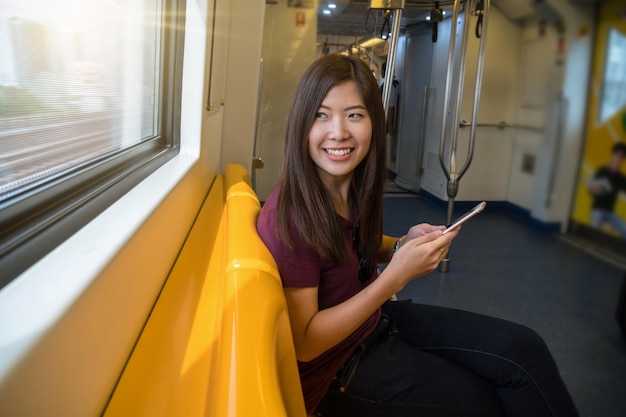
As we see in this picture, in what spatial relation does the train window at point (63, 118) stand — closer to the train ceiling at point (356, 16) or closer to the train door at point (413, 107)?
the train ceiling at point (356, 16)

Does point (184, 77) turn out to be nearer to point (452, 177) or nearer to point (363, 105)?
point (363, 105)

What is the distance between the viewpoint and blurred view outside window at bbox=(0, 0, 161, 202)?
2.12 feet

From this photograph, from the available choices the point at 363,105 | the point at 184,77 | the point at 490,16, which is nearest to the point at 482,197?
the point at 490,16

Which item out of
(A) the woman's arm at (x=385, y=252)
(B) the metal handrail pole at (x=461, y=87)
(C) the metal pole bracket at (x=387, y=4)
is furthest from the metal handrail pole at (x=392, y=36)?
(A) the woman's arm at (x=385, y=252)

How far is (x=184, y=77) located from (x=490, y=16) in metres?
2.38

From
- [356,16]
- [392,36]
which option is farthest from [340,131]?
[356,16]

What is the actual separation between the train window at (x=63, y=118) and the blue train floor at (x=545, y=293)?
0.84 metres

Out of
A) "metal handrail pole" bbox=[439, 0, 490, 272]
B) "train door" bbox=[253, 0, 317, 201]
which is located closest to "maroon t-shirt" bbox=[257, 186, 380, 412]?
"metal handrail pole" bbox=[439, 0, 490, 272]

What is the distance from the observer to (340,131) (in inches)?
45.6

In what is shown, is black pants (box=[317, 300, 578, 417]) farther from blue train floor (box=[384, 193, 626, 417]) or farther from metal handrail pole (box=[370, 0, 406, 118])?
metal handrail pole (box=[370, 0, 406, 118])

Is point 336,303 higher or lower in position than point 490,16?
lower

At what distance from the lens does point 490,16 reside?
3.29m

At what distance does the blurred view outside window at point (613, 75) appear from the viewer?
771 mm

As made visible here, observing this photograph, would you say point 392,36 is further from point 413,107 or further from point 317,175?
point 413,107
